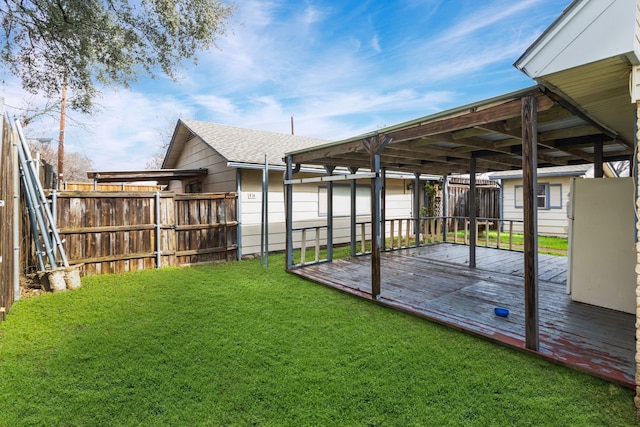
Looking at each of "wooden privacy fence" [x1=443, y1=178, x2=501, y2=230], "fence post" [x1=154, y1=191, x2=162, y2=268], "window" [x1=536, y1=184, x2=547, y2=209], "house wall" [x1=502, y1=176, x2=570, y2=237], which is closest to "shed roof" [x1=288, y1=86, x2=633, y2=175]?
"fence post" [x1=154, y1=191, x2=162, y2=268]

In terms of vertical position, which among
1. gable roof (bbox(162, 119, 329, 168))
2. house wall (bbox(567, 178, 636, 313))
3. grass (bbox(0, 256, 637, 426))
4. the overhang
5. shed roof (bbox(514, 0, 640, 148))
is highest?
gable roof (bbox(162, 119, 329, 168))

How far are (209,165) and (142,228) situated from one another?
315 cm

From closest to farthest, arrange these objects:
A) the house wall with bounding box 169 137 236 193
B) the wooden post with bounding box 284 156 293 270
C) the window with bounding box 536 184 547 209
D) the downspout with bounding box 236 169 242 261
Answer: the wooden post with bounding box 284 156 293 270 → the downspout with bounding box 236 169 242 261 → the house wall with bounding box 169 137 236 193 → the window with bounding box 536 184 547 209

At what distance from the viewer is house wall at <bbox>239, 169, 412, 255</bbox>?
8.22 m

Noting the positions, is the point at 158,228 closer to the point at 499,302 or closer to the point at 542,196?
the point at 499,302

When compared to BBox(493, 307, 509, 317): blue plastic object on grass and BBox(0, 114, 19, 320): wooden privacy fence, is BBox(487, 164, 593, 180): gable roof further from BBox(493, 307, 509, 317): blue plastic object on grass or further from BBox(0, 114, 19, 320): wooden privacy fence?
BBox(0, 114, 19, 320): wooden privacy fence

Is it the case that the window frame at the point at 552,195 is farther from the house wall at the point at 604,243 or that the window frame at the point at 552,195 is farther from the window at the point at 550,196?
the house wall at the point at 604,243

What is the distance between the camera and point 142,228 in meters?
6.78

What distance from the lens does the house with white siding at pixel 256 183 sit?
26.7ft

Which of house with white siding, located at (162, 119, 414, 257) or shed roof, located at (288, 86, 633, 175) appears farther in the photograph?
house with white siding, located at (162, 119, 414, 257)

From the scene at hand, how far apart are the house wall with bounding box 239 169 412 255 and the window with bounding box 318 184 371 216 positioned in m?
0.03

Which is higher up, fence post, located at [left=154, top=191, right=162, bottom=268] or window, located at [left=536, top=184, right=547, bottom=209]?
window, located at [left=536, top=184, right=547, bottom=209]

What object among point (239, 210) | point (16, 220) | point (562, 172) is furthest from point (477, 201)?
point (16, 220)

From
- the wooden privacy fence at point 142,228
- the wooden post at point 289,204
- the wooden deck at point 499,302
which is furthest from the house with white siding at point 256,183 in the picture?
the wooden deck at point 499,302
